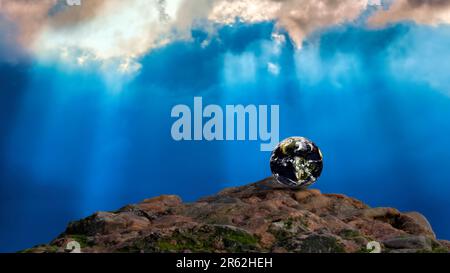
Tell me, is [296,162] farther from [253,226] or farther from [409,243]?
[409,243]

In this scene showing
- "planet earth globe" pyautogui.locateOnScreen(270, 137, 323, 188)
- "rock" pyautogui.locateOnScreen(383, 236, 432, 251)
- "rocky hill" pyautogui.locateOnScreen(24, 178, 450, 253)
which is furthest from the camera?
"planet earth globe" pyautogui.locateOnScreen(270, 137, 323, 188)

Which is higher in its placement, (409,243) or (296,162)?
(296,162)

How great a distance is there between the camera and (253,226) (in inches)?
1233

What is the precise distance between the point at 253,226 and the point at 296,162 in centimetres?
722

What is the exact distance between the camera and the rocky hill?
96.1ft

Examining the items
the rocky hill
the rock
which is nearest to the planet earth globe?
the rocky hill

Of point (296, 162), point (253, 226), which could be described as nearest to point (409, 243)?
point (253, 226)

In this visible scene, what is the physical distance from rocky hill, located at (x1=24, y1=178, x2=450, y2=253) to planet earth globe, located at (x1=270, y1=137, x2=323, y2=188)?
1043 millimetres

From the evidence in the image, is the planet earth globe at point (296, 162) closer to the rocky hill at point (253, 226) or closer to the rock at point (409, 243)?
the rocky hill at point (253, 226)

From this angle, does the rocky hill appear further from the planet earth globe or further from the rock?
the planet earth globe

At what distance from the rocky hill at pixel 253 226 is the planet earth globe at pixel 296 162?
3.42ft

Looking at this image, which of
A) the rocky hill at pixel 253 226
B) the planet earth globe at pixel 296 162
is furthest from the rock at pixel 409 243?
the planet earth globe at pixel 296 162

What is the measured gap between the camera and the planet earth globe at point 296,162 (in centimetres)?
3753
